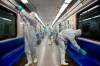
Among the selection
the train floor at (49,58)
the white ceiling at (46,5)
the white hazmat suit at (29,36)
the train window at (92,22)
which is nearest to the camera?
the train window at (92,22)

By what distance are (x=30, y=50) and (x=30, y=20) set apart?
956 millimetres

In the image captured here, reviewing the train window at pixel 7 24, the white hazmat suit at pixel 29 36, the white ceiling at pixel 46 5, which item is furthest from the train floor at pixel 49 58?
the white ceiling at pixel 46 5

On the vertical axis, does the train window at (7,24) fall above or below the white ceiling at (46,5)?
below

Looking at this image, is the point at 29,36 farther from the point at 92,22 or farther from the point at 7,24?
the point at 92,22

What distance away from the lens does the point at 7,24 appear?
4863 millimetres

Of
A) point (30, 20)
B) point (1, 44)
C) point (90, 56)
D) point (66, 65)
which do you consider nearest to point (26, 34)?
point (30, 20)

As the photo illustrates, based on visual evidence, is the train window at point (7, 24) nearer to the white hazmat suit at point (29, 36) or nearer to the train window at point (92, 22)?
the white hazmat suit at point (29, 36)

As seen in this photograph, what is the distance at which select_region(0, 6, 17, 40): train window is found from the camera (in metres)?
4.29

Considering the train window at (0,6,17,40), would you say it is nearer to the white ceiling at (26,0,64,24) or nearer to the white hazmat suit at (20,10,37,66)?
the white hazmat suit at (20,10,37,66)

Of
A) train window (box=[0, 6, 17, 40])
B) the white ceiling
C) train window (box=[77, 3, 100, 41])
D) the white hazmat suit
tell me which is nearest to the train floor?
the white hazmat suit

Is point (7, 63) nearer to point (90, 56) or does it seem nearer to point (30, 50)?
point (30, 50)

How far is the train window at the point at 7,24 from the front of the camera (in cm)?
429

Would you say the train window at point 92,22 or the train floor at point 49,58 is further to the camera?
the train floor at point 49,58

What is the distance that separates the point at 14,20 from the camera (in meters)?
5.66
